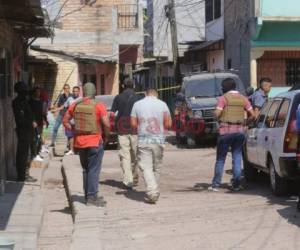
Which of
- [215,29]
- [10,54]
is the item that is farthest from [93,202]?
[215,29]

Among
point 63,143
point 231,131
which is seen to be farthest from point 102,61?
point 231,131

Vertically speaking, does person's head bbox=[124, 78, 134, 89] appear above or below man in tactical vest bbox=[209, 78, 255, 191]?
above

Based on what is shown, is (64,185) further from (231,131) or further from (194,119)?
(194,119)

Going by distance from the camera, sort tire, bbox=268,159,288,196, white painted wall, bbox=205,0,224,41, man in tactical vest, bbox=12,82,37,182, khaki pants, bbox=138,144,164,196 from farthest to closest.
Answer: white painted wall, bbox=205,0,224,41
man in tactical vest, bbox=12,82,37,182
tire, bbox=268,159,288,196
khaki pants, bbox=138,144,164,196

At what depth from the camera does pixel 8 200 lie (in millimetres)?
10227

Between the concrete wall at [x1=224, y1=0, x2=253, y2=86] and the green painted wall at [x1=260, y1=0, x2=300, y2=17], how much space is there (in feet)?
2.10

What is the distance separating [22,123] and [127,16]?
17514 mm

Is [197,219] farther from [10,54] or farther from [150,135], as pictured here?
[10,54]

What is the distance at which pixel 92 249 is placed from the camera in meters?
7.19

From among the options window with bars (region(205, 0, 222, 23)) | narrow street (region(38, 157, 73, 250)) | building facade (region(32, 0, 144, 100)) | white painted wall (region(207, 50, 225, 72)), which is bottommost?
narrow street (region(38, 157, 73, 250))

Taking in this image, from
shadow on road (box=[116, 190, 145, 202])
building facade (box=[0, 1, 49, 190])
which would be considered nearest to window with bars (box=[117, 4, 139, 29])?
building facade (box=[0, 1, 49, 190])

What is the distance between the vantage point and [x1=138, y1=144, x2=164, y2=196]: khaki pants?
33.0 ft

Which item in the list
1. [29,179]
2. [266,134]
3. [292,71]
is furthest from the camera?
[292,71]

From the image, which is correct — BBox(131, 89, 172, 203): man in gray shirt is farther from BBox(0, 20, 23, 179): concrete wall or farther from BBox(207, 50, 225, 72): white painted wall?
BBox(207, 50, 225, 72): white painted wall
